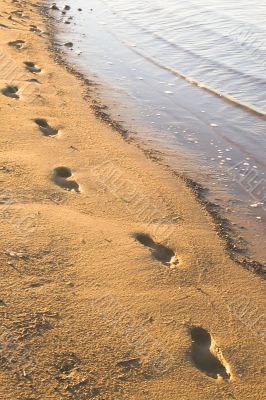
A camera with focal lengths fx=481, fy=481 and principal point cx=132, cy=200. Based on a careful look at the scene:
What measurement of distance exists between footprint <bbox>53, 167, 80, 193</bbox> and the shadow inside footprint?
79 cm

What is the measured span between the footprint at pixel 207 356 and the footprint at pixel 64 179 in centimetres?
182

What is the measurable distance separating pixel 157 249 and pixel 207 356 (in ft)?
3.53

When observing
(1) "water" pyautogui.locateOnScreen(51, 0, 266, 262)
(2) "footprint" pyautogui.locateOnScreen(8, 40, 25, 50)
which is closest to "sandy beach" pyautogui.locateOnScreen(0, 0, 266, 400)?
(1) "water" pyautogui.locateOnScreen(51, 0, 266, 262)

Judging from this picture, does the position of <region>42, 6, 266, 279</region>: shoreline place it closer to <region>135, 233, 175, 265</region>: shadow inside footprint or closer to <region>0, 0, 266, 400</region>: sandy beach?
<region>0, 0, 266, 400</region>: sandy beach

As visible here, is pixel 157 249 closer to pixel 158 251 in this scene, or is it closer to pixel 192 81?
pixel 158 251

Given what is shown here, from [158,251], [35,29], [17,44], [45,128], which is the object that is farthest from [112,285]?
[35,29]

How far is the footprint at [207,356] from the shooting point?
2.89 metres

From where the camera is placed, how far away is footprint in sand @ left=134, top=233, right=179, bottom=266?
12.3 ft

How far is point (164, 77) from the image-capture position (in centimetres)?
860

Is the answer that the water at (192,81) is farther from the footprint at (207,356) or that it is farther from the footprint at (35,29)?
the footprint at (207,356)

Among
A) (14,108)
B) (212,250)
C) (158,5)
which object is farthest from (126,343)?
(158,5)

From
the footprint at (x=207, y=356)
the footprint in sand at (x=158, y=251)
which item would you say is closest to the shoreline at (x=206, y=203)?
the footprint in sand at (x=158, y=251)

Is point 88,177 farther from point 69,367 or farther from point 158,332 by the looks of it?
point 69,367

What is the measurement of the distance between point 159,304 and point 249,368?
2.26 feet
